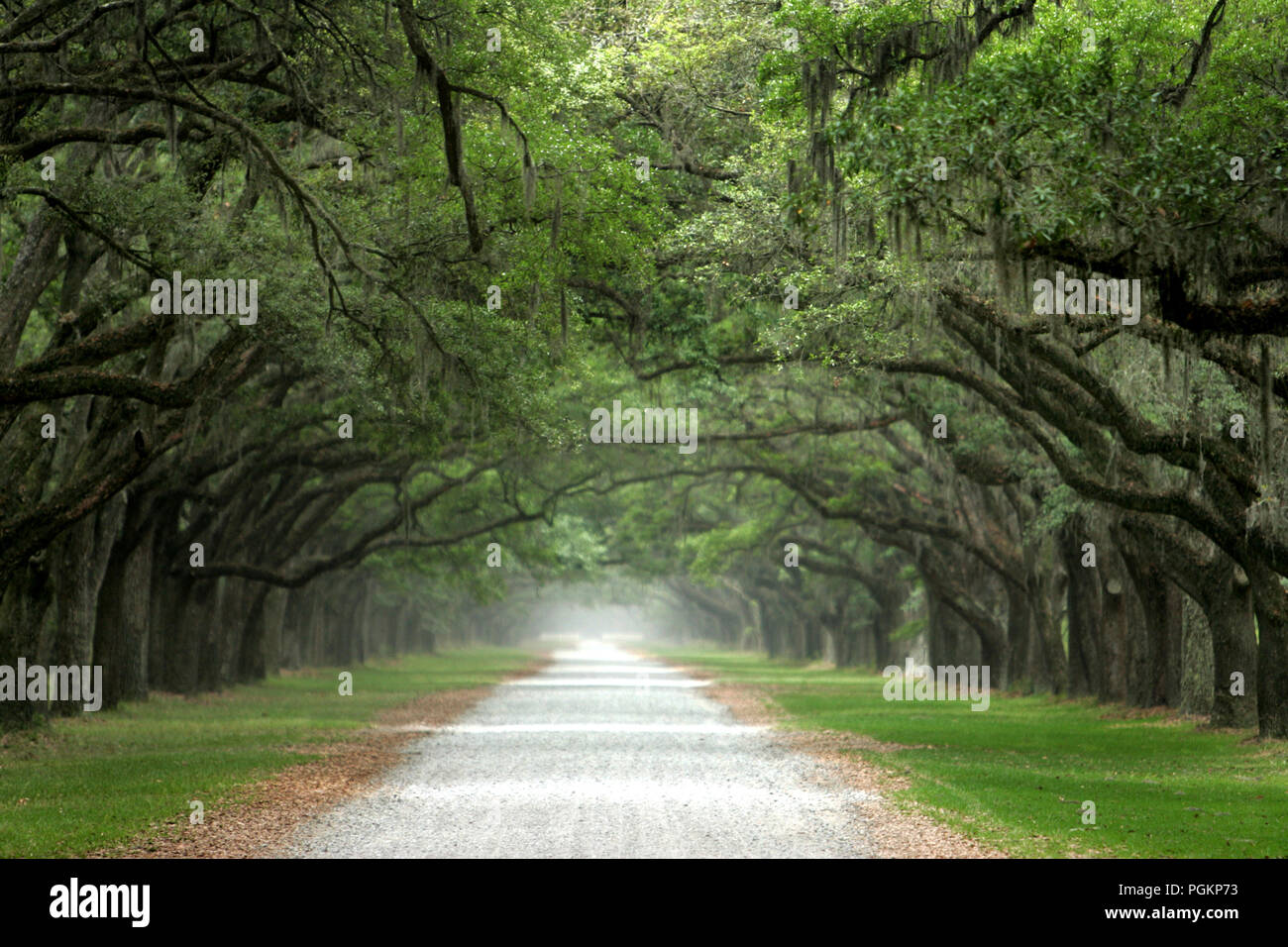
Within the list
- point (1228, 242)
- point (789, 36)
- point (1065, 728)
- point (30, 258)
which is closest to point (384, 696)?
point (1065, 728)

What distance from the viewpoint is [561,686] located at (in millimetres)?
43219

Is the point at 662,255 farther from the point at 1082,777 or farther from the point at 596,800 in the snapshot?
the point at 1082,777

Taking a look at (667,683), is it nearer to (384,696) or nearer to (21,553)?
(384,696)

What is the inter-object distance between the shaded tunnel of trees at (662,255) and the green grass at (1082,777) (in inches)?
63.1

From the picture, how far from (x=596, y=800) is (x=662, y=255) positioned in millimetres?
Result: 8541

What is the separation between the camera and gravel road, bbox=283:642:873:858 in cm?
1040

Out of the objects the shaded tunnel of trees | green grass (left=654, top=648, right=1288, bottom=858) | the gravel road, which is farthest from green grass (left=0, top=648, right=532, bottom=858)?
green grass (left=654, top=648, right=1288, bottom=858)

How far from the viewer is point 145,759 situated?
17.5m

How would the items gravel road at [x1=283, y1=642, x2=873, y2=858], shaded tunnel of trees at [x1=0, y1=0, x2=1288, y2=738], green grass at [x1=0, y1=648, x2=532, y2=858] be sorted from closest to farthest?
gravel road at [x1=283, y1=642, x2=873, y2=858] < green grass at [x1=0, y1=648, x2=532, y2=858] < shaded tunnel of trees at [x1=0, y1=0, x2=1288, y2=738]

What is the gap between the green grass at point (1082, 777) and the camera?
1118cm

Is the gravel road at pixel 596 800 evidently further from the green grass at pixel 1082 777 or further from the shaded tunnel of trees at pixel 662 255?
the shaded tunnel of trees at pixel 662 255

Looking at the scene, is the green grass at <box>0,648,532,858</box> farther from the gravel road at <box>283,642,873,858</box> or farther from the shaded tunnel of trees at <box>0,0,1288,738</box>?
the gravel road at <box>283,642,873,858</box>

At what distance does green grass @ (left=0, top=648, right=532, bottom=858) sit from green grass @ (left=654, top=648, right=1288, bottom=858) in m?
7.34

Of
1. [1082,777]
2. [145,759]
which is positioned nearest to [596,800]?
[1082,777]
